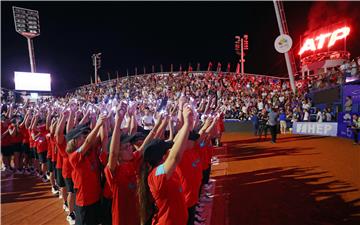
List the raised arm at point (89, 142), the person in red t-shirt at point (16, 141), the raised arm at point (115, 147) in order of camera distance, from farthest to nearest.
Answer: the person in red t-shirt at point (16, 141)
the raised arm at point (89, 142)
the raised arm at point (115, 147)

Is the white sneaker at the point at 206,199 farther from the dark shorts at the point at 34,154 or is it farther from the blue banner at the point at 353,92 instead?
the blue banner at the point at 353,92

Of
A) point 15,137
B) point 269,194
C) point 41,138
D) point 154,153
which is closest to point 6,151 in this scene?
point 15,137

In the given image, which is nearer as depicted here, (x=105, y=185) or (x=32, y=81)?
(x=105, y=185)

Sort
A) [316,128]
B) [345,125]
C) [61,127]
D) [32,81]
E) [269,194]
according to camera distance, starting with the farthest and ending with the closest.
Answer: [32,81]
[316,128]
[345,125]
[269,194]
[61,127]

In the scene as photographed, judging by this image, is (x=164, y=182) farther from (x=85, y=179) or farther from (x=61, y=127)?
(x=61, y=127)

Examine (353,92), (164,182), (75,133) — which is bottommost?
(164,182)

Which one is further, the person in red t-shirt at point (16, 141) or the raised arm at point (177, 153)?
the person in red t-shirt at point (16, 141)

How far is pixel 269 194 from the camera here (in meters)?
7.03

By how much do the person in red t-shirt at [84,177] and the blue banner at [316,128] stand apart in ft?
58.6

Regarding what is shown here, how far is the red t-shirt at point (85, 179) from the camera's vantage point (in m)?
Answer: 3.98

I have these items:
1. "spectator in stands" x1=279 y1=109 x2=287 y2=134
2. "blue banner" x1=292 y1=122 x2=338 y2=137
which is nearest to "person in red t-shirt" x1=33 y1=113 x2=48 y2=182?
"blue banner" x1=292 y1=122 x2=338 y2=137

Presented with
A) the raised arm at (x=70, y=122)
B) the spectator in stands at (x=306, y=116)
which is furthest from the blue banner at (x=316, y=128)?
the raised arm at (x=70, y=122)

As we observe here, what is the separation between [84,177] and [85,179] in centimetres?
3

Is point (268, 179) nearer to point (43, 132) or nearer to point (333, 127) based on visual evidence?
point (43, 132)
